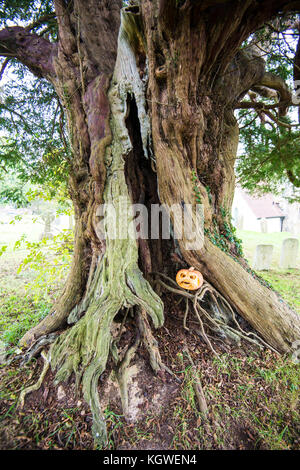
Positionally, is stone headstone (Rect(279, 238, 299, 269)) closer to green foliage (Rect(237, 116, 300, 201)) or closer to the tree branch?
green foliage (Rect(237, 116, 300, 201))

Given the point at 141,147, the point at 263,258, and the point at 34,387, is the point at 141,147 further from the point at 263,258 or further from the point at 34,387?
the point at 263,258

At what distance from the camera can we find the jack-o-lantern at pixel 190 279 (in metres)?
2.46

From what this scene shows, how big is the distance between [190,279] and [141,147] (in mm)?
1834

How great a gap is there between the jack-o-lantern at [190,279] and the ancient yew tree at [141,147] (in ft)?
0.42

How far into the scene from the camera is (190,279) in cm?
246

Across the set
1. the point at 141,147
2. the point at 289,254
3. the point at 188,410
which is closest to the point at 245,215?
the point at 289,254

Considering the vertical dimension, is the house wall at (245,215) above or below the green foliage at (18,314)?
above

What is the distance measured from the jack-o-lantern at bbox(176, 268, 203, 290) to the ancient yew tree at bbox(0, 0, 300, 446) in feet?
0.42

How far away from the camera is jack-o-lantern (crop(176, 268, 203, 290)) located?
2.46 m

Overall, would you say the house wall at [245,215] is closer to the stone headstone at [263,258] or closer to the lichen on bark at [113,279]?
the stone headstone at [263,258]

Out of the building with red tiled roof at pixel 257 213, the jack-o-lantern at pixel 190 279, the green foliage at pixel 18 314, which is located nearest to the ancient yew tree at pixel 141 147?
the jack-o-lantern at pixel 190 279

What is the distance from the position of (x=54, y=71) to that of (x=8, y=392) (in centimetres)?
409

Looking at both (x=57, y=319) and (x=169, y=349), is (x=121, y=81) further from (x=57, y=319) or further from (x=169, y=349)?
(x=169, y=349)

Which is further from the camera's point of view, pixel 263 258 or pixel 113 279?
pixel 263 258
